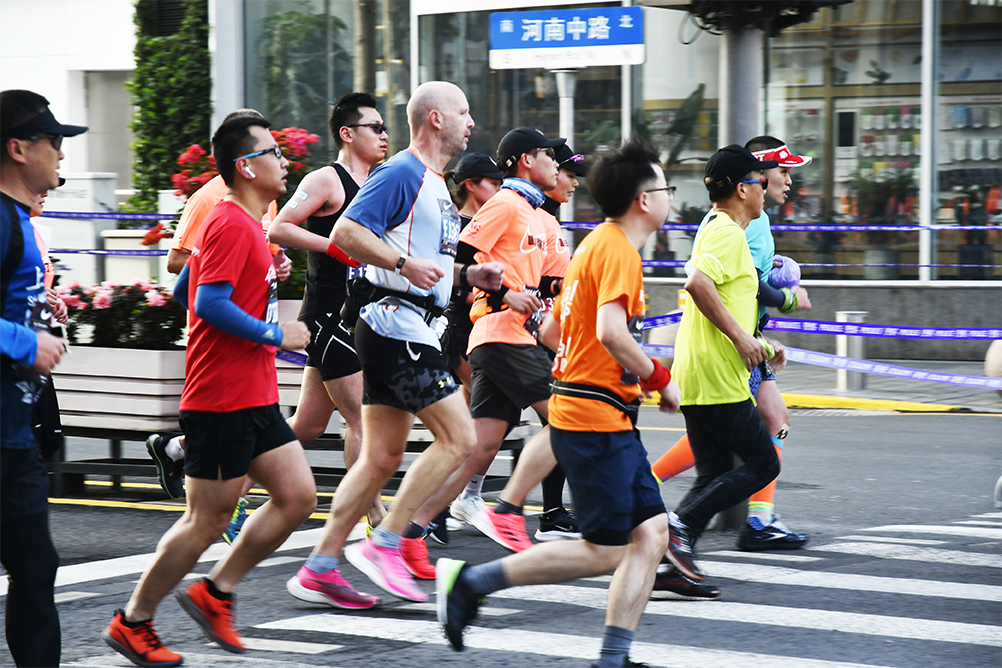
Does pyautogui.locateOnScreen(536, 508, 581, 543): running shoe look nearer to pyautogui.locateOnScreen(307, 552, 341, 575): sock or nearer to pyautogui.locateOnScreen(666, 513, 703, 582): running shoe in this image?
pyautogui.locateOnScreen(666, 513, 703, 582): running shoe

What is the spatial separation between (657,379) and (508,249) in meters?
2.24

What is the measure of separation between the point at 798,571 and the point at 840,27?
1199cm

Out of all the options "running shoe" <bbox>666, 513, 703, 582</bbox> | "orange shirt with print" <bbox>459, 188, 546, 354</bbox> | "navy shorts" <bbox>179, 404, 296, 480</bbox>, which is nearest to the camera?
"navy shorts" <bbox>179, 404, 296, 480</bbox>

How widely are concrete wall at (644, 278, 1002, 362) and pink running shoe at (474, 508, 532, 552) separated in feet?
32.8

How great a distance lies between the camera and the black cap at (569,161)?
716 cm

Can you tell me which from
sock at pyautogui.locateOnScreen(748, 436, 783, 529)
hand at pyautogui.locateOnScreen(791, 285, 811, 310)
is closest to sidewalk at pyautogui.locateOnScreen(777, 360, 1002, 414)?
hand at pyautogui.locateOnScreen(791, 285, 811, 310)

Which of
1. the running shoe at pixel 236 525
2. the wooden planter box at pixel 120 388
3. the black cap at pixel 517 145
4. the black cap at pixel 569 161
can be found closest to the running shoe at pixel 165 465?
the running shoe at pixel 236 525

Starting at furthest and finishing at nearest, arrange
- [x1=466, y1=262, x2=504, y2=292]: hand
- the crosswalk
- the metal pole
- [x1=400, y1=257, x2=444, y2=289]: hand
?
the metal pole → [x1=466, y1=262, x2=504, y2=292]: hand → [x1=400, y1=257, x2=444, y2=289]: hand → the crosswalk

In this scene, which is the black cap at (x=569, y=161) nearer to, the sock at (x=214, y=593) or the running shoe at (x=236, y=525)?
the running shoe at (x=236, y=525)

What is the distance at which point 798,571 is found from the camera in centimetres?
620

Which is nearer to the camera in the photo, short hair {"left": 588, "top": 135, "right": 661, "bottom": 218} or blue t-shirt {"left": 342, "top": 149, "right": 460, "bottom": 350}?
short hair {"left": 588, "top": 135, "right": 661, "bottom": 218}

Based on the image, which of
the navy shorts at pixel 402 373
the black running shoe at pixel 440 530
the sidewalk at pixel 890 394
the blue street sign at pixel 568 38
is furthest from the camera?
the sidewalk at pixel 890 394

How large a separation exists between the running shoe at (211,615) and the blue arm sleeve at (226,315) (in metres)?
0.89

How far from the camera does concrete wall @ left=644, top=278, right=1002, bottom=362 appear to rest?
15.9 m
